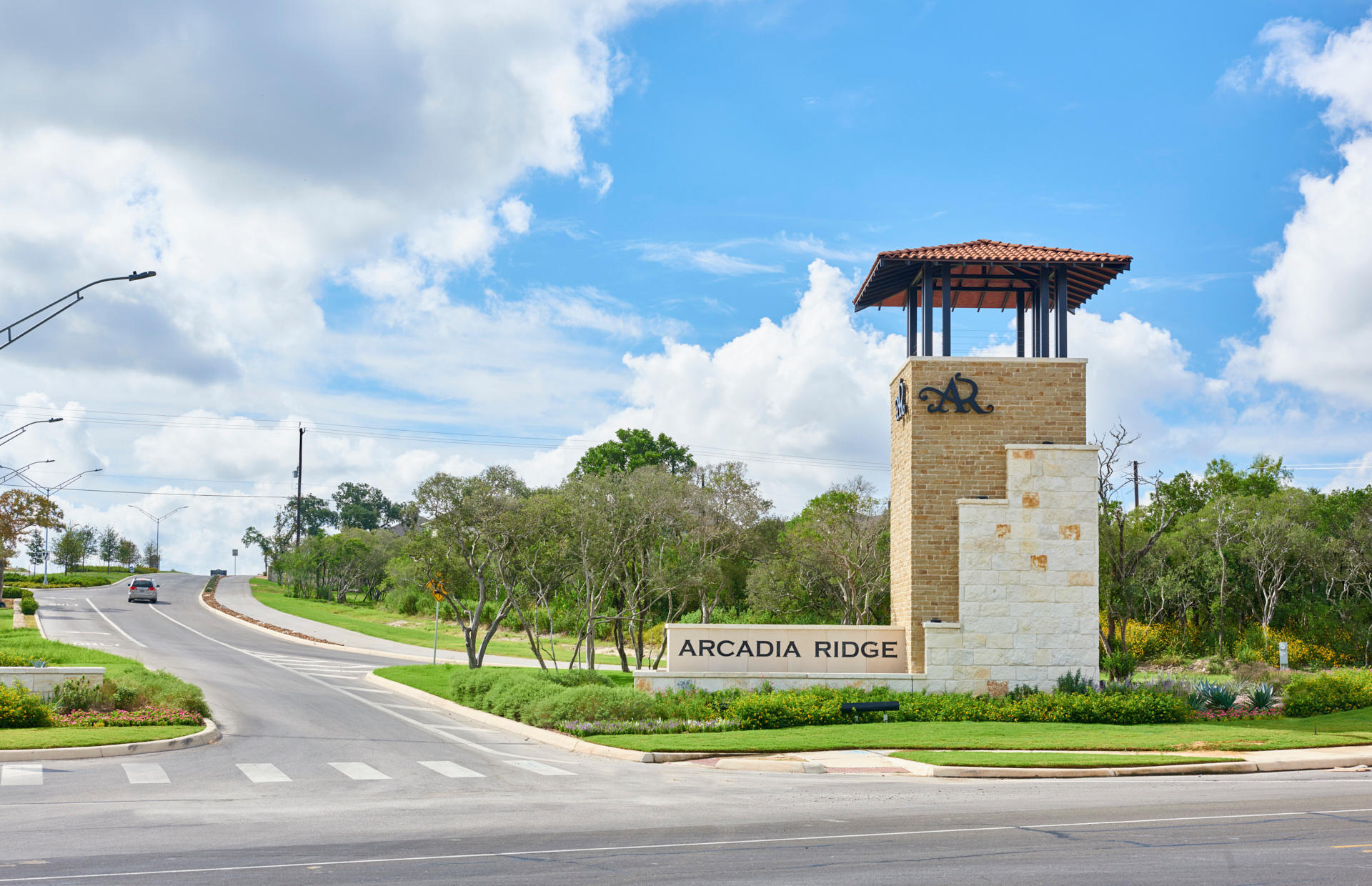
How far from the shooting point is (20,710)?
19344mm

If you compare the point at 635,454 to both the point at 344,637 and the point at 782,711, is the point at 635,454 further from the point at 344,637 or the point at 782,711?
the point at 782,711

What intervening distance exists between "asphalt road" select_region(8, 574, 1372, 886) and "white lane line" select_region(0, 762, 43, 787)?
80 millimetres

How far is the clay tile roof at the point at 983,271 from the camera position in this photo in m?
23.7

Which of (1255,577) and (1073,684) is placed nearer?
(1073,684)

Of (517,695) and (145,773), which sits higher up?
(145,773)

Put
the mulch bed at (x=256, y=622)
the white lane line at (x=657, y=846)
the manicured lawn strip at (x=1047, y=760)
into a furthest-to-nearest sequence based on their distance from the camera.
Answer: the mulch bed at (x=256, y=622) < the manicured lawn strip at (x=1047, y=760) < the white lane line at (x=657, y=846)

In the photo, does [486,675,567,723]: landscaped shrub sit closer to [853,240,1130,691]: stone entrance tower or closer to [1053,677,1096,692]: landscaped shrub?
[853,240,1130,691]: stone entrance tower

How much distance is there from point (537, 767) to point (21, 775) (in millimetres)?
7204

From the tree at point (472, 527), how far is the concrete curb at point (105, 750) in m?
12.4

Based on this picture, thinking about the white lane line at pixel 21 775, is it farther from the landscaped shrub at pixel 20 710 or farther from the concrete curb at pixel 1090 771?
the concrete curb at pixel 1090 771

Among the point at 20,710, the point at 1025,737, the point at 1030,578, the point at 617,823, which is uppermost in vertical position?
the point at 1030,578

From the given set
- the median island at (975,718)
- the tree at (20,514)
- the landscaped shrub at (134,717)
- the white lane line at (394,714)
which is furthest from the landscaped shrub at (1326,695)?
the tree at (20,514)

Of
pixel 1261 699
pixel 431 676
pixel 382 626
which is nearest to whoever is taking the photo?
pixel 1261 699

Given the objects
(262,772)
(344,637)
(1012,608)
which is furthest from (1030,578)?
(344,637)
